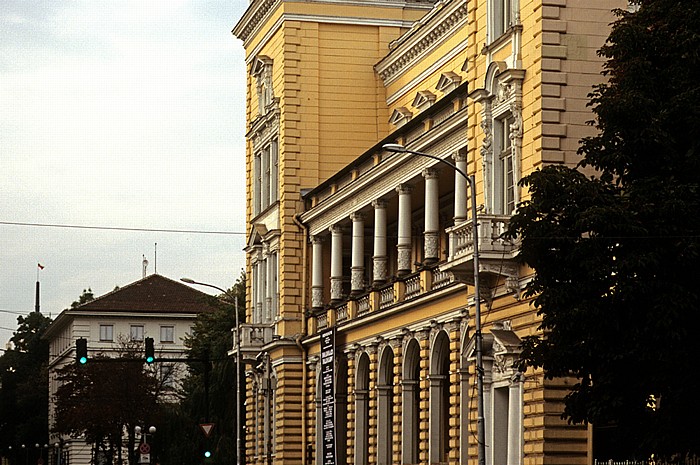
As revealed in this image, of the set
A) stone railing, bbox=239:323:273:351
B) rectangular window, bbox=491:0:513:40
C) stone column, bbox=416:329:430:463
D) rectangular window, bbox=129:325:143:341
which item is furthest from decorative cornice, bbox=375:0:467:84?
rectangular window, bbox=129:325:143:341

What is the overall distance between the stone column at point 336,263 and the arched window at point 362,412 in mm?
4142

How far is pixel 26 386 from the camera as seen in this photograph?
148 metres

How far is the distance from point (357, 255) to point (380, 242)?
7.20 feet

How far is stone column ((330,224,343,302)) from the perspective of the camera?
201ft

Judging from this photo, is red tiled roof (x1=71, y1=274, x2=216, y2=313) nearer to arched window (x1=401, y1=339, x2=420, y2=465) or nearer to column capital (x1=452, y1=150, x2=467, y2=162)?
arched window (x1=401, y1=339, x2=420, y2=465)

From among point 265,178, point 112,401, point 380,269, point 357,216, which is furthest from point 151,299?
point 380,269

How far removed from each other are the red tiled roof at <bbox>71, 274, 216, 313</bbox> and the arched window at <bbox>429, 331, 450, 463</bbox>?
3458 inches

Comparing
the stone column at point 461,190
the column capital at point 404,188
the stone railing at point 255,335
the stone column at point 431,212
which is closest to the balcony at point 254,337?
the stone railing at point 255,335

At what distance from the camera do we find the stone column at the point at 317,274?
209ft

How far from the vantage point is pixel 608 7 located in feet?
126

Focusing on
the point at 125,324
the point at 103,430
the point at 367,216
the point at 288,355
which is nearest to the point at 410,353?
the point at 367,216

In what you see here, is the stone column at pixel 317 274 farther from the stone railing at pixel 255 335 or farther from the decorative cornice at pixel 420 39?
the decorative cornice at pixel 420 39

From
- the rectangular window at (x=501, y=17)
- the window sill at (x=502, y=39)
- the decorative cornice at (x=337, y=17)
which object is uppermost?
the decorative cornice at (x=337, y=17)

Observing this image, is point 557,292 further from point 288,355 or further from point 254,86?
point 254,86
